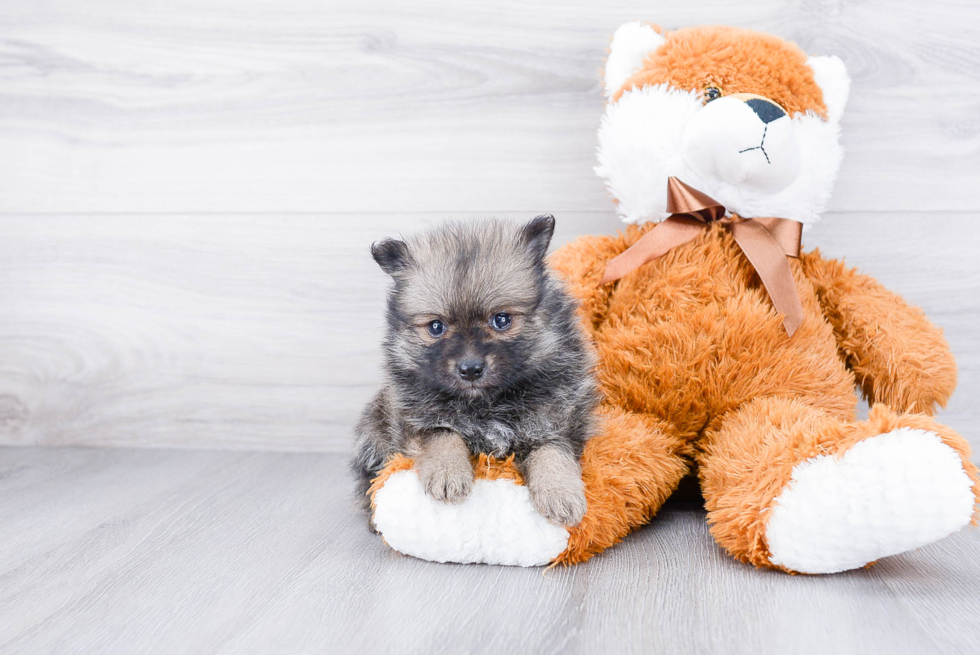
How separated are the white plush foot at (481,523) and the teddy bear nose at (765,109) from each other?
2.86 ft

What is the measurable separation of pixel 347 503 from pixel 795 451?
101 centimetres

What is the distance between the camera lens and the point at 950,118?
185cm

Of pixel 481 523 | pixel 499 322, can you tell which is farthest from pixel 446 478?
pixel 499 322

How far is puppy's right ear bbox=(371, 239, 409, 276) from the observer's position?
137 centimetres

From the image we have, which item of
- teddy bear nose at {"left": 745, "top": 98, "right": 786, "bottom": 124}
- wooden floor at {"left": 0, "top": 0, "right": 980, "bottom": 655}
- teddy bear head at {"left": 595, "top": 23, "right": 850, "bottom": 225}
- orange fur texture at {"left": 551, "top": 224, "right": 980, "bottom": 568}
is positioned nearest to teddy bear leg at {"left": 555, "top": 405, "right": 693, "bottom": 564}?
orange fur texture at {"left": 551, "top": 224, "right": 980, "bottom": 568}

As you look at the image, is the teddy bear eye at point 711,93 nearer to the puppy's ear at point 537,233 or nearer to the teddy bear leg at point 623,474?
the puppy's ear at point 537,233

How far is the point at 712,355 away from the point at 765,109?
505mm

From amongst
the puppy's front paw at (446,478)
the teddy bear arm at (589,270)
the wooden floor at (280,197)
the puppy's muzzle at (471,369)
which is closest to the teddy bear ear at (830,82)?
the wooden floor at (280,197)

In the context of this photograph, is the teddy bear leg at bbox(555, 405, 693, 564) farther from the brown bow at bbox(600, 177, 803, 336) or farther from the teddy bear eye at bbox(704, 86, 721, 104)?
the teddy bear eye at bbox(704, 86, 721, 104)

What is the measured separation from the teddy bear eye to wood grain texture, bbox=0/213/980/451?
560mm

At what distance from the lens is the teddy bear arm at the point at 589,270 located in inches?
63.7

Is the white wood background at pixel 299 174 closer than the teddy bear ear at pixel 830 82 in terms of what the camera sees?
No

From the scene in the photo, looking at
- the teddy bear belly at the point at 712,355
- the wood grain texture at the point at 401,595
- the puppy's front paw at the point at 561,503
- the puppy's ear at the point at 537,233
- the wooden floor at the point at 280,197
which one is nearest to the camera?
the wood grain texture at the point at 401,595

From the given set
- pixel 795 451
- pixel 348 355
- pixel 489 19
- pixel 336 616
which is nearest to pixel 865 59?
pixel 489 19
